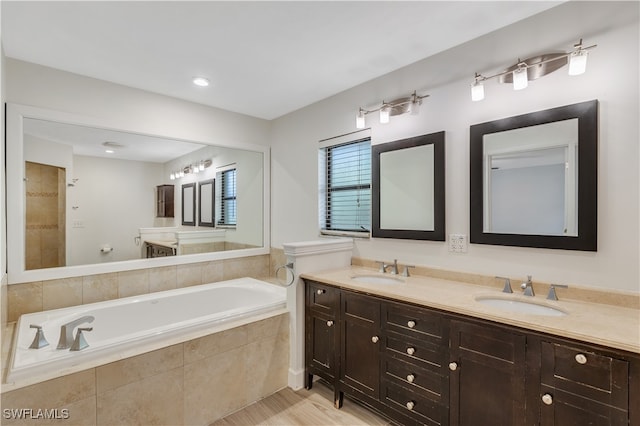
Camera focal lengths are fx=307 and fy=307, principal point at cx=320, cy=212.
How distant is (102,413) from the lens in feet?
5.56

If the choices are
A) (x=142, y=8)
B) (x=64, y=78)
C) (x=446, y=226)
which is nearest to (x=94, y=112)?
(x=64, y=78)

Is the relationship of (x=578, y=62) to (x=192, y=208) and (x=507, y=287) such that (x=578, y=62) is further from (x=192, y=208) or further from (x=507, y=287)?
(x=192, y=208)

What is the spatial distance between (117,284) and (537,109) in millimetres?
3509

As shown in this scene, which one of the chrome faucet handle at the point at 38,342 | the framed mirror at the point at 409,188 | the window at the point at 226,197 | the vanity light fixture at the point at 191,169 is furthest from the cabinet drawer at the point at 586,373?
the vanity light fixture at the point at 191,169

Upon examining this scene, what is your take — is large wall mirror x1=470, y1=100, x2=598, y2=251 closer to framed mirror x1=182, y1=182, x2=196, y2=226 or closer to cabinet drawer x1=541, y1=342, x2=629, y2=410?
cabinet drawer x1=541, y1=342, x2=629, y2=410

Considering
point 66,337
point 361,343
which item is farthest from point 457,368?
point 66,337

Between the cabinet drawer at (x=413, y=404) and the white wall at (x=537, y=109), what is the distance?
89cm

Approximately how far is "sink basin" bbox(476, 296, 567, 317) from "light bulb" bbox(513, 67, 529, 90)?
1.24m

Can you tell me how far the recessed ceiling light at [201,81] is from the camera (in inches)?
105

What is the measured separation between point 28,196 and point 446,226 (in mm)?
3181

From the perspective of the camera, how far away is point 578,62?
61.7 inches

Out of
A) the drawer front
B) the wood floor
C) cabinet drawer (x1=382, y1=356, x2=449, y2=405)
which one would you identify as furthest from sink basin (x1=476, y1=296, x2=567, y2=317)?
the wood floor

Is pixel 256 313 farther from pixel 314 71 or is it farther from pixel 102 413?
pixel 314 71

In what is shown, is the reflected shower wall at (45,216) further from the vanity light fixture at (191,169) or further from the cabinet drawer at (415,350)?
the cabinet drawer at (415,350)
